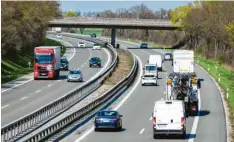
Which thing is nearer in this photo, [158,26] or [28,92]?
[28,92]

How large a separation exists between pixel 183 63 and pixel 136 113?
18.2 meters

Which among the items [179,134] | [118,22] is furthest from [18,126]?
[118,22]

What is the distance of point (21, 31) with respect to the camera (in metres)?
95.9

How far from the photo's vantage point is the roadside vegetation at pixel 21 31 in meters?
77.6

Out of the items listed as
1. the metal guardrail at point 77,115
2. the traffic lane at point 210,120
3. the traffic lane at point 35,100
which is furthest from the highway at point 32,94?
the traffic lane at point 210,120

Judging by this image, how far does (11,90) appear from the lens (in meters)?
62.3

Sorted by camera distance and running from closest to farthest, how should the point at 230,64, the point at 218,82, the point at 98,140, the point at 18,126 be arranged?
the point at 18,126
the point at 98,140
the point at 218,82
the point at 230,64

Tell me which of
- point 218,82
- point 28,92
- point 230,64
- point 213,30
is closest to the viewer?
point 28,92

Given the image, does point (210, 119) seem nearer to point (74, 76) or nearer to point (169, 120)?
point (169, 120)

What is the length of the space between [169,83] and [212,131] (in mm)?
7556

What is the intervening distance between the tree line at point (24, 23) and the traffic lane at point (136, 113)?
19138mm

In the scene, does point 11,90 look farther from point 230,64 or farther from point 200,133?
point 230,64

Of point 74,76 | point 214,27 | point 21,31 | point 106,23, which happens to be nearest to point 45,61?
point 74,76

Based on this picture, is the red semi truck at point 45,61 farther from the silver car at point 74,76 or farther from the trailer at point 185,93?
the trailer at point 185,93
